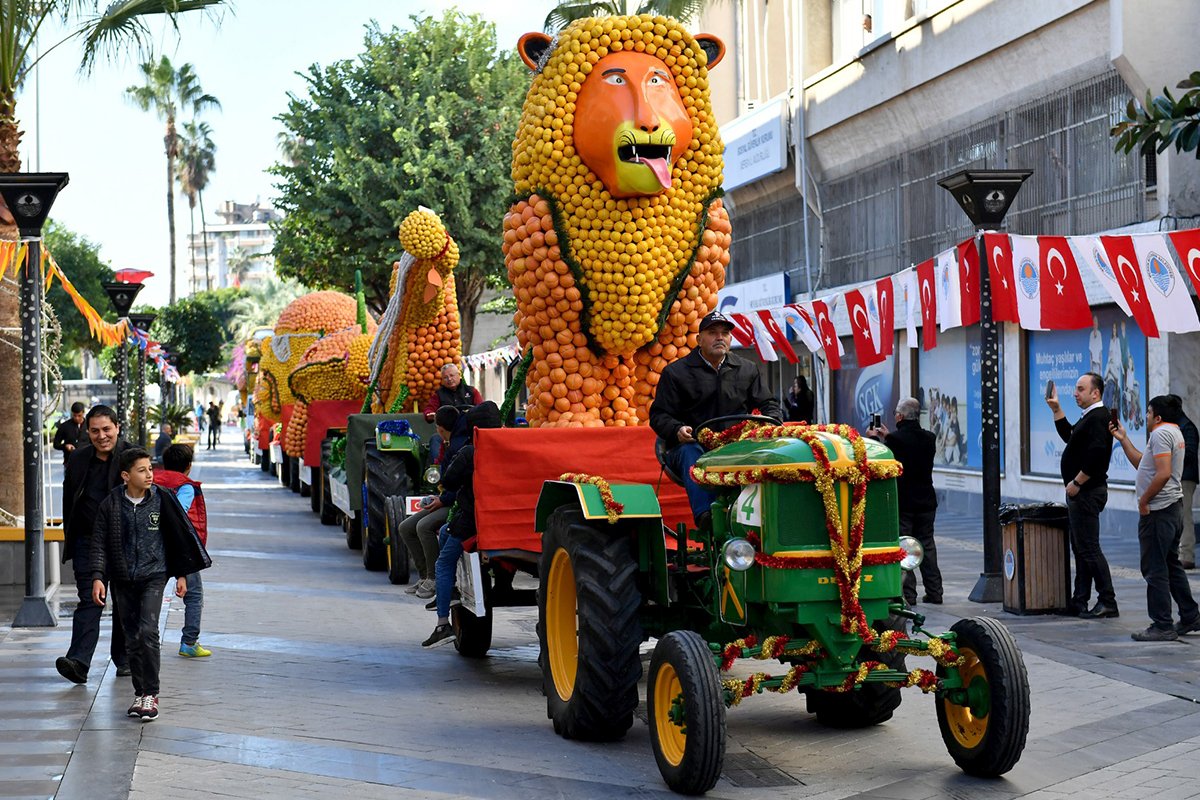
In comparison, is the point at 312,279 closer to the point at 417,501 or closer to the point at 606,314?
the point at 417,501

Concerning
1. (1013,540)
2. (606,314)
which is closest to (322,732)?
(606,314)

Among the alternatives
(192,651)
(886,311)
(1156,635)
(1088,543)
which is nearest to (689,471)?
(192,651)

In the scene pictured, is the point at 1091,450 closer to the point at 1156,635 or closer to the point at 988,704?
the point at 1156,635

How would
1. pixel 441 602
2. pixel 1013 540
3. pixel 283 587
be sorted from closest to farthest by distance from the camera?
1. pixel 441 602
2. pixel 1013 540
3. pixel 283 587

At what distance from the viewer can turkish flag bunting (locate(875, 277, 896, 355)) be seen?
49.7 ft

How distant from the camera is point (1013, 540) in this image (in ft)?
39.8

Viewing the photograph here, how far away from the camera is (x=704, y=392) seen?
8.23 m

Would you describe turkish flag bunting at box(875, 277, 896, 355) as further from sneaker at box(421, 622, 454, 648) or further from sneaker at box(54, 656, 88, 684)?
sneaker at box(54, 656, 88, 684)

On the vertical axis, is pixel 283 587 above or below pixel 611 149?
below

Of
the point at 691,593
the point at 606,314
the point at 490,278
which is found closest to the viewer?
the point at 691,593

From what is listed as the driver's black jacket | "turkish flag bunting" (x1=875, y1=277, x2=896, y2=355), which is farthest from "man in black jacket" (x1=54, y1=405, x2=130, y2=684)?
"turkish flag bunting" (x1=875, y1=277, x2=896, y2=355)

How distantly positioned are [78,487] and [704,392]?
4.32m

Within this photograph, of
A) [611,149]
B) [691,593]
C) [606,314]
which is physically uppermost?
[611,149]

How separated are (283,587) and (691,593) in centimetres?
786
